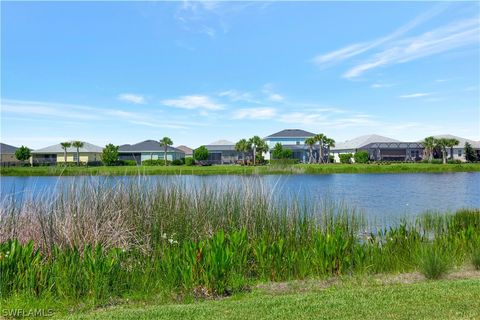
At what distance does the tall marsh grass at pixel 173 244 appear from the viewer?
551cm

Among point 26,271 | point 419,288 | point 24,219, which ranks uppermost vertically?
point 24,219

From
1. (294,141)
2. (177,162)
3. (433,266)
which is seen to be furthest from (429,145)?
(433,266)

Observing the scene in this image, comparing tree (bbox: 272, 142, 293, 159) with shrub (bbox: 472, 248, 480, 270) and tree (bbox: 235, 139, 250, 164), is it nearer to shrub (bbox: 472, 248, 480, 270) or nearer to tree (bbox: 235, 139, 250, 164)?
tree (bbox: 235, 139, 250, 164)

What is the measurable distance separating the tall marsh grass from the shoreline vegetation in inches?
0.8

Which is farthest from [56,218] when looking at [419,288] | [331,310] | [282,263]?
[419,288]

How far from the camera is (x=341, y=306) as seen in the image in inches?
184

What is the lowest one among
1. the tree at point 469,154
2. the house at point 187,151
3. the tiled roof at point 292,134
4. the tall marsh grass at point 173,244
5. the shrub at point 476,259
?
the shrub at point 476,259

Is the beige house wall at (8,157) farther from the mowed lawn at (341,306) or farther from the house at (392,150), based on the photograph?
the mowed lawn at (341,306)

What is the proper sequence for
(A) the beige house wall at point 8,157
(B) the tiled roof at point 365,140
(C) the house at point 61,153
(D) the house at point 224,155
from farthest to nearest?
(B) the tiled roof at point 365,140, (D) the house at point 224,155, (A) the beige house wall at point 8,157, (C) the house at point 61,153

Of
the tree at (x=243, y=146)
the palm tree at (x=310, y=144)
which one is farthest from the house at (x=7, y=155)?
the palm tree at (x=310, y=144)

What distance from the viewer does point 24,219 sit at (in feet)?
23.8

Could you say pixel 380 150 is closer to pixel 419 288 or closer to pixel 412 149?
pixel 412 149

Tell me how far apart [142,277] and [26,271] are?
1593 millimetres

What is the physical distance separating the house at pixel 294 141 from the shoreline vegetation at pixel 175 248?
64.7m
